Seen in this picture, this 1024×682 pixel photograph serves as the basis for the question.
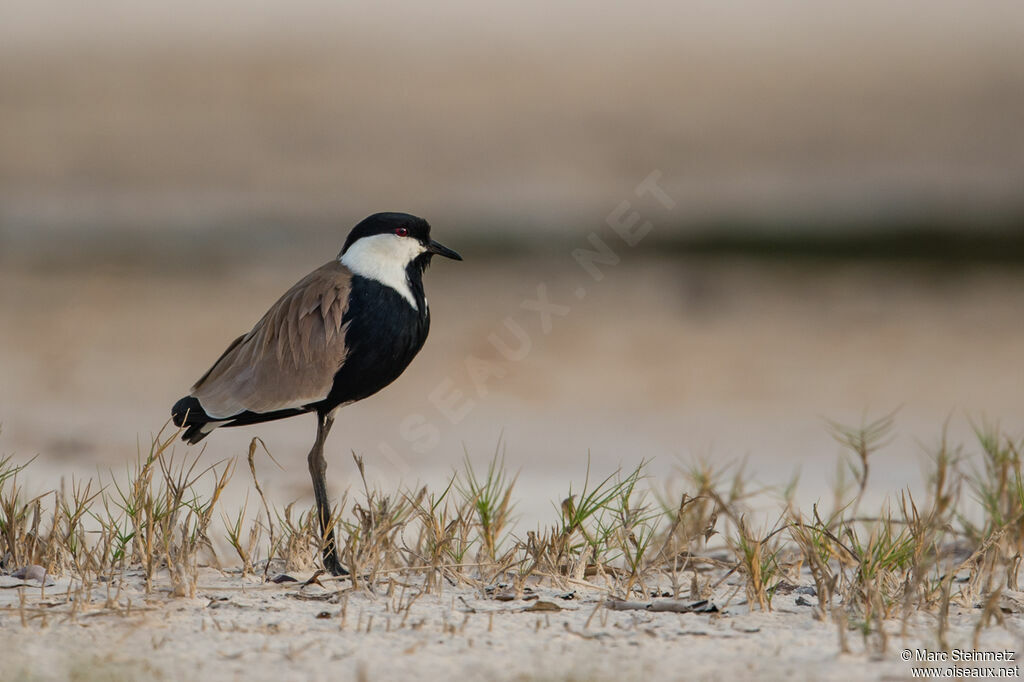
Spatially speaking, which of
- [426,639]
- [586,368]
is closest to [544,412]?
[586,368]

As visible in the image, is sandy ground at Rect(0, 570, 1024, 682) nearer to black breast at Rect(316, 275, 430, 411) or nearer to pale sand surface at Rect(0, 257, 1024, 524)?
black breast at Rect(316, 275, 430, 411)

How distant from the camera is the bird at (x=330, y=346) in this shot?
13.8 ft

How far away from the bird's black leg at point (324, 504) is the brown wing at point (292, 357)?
0.69 ft

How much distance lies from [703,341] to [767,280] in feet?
6.60

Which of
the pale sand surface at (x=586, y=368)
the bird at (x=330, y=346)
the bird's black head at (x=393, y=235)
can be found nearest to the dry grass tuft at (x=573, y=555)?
the bird at (x=330, y=346)

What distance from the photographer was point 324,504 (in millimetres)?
4398

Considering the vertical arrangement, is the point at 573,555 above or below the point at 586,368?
below

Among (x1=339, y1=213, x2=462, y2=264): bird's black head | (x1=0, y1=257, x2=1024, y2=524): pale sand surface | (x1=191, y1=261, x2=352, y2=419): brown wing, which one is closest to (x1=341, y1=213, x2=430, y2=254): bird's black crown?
(x1=339, y1=213, x2=462, y2=264): bird's black head

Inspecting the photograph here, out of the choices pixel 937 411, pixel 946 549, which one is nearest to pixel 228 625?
pixel 946 549

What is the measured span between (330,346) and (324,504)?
2.04ft

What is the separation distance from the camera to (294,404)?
167 inches

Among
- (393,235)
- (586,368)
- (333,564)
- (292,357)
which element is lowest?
(333,564)

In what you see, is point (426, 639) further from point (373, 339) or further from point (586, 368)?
point (586, 368)

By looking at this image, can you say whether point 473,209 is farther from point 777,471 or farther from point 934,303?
point 777,471
